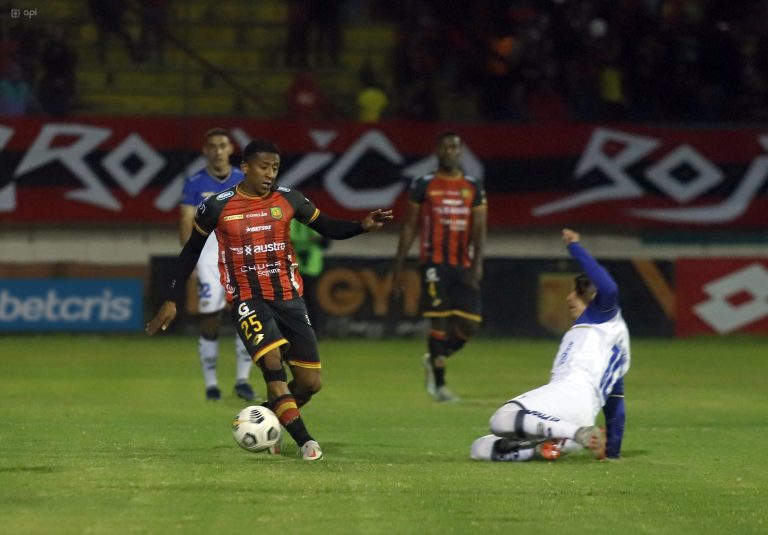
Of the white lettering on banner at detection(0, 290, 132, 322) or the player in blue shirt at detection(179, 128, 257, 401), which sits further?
the white lettering on banner at detection(0, 290, 132, 322)

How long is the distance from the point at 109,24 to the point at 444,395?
41.0 feet

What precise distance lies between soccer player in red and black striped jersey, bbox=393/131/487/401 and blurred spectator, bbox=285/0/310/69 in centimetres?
1058

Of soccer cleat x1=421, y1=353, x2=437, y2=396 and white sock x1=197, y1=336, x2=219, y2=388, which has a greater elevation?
white sock x1=197, y1=336, x2=219, y2=388

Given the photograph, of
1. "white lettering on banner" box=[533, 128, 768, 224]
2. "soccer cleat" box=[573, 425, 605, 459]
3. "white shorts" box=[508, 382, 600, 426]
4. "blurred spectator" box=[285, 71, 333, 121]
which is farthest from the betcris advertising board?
"soccer cleat" box=[573, 425, 605, 459]

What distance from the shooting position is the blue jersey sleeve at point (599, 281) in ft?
32.7

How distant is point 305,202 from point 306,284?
12.5m

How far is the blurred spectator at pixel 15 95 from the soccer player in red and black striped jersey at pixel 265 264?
1399 cm

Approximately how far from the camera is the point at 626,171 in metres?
24.3

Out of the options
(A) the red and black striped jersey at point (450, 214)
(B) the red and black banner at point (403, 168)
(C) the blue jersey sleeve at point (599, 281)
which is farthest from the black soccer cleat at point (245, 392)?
(B) the red and black banner at point (403, 168)

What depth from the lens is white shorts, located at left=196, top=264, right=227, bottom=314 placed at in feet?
47.1

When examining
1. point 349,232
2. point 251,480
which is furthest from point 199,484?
point 349,232

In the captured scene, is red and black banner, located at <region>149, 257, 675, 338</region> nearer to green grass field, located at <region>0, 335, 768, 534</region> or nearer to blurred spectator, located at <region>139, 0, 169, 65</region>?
blurred spectator, located at <region>139, 0, 169, 65</region>

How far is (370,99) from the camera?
80.7ft

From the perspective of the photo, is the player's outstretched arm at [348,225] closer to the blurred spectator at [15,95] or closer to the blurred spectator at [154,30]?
the blurred spectator at [15,95]
